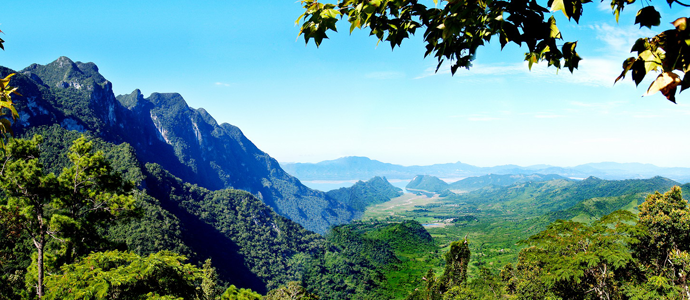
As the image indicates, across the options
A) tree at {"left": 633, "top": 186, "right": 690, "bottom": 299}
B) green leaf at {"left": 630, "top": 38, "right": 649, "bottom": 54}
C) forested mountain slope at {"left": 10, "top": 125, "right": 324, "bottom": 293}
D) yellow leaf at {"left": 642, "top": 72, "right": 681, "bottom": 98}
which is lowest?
forested mountain slope at {"left": 10, "top": 125, "right": 324, "bottom": 293}

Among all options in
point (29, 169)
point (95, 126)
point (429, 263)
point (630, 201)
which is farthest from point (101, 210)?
point (630, 201)

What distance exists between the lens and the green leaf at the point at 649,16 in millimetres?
1564

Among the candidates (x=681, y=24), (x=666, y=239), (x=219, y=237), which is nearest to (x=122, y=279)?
(x=681, y=24)

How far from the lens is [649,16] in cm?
158

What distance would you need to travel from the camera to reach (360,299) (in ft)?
237

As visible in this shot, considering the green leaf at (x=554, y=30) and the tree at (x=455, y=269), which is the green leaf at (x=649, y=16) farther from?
the tree at (x=455, y=269)

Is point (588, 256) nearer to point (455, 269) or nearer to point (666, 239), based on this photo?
point (666, 239)

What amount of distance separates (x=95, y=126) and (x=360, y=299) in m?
125

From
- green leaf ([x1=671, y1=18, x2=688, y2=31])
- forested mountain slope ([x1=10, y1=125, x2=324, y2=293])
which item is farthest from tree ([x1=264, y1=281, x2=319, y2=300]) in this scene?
forested mountain slope ([x1=10, y1=125, x2=324, y2=293])

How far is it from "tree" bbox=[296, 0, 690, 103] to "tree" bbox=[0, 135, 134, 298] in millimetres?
11809

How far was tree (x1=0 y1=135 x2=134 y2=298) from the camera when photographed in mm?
9234

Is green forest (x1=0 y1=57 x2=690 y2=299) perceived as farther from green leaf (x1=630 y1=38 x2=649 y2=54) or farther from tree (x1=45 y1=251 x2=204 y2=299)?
green leaf (x1=630 y1=38 x2=649 y2=54)

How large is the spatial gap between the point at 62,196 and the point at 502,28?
46.6ft

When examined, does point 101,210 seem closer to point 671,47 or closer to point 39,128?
point 671,47
